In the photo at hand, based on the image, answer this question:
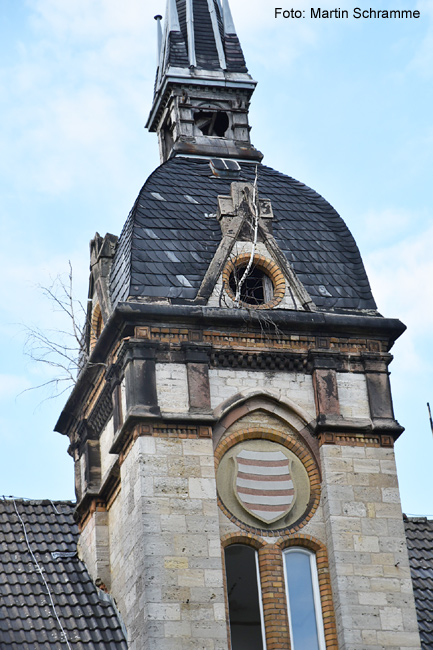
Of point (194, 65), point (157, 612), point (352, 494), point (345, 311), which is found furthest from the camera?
point (194, 65)

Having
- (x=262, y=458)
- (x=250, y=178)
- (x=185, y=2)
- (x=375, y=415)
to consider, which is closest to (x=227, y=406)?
(x=262, y=458)

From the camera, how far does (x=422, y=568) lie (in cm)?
2434

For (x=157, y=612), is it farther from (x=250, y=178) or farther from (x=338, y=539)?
(x=250, y=178)

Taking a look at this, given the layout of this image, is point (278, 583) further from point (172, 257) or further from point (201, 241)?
point (201, 241)

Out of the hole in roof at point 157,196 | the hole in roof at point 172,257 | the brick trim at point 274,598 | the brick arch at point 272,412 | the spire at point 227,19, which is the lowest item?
the brick trim at point 274,598

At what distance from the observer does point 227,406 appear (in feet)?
70.6

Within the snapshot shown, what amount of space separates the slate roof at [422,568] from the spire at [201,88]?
732 cm

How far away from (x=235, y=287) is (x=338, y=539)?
448cm

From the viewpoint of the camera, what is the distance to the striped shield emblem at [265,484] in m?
21.2

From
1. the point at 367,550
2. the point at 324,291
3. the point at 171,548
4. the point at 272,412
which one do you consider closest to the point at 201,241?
the point at 324,291

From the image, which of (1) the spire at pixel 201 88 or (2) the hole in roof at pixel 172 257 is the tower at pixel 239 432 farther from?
(1) the spire at pixel 201 88

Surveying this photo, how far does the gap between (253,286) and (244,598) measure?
205 inches

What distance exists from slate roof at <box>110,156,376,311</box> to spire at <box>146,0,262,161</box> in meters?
1.80

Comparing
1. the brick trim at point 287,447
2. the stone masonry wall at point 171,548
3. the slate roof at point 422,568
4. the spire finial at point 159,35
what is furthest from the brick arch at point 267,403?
the spire finial at point 159,35
